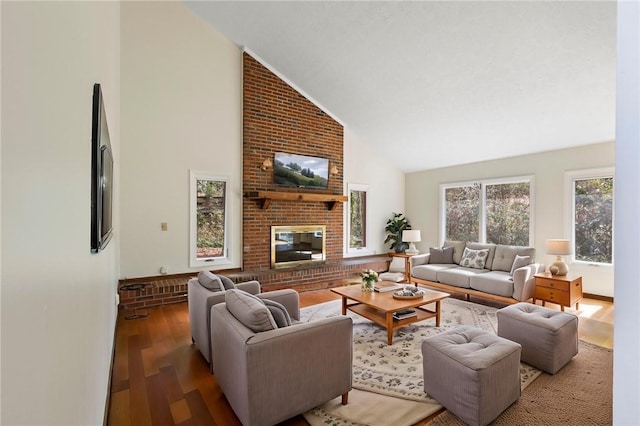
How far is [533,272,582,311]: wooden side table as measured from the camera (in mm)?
3861

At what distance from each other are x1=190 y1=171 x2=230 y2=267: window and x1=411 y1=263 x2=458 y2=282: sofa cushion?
3223mm

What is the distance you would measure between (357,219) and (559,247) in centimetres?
354

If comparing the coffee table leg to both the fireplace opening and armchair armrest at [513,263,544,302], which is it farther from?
the fireplace opening

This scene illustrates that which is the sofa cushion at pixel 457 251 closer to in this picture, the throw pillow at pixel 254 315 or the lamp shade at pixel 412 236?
the lamp shade at pixel 412 236

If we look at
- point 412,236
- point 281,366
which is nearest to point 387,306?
point 281,366

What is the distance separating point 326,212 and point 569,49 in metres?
4.22

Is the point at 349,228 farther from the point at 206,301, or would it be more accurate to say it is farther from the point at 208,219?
the point at 206,301

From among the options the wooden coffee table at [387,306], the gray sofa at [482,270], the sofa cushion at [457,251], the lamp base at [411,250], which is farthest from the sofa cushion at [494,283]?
the lamp base at [411,250]

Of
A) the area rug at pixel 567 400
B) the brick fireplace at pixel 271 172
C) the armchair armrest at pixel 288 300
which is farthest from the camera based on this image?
the brick fireplace at pixel 271 172

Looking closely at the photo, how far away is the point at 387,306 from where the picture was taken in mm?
3178

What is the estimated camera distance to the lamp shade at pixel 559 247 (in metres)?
4.20

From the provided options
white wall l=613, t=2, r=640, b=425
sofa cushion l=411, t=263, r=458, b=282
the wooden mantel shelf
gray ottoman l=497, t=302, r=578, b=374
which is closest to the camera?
white wall l=613, t=2, r=640, b=425

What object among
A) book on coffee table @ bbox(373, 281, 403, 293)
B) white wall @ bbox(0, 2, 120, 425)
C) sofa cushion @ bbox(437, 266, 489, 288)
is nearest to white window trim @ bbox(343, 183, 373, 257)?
sofa cushion @ bbox(437, 266, 489, 288)

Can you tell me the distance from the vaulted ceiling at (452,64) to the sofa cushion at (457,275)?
223 cm
